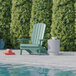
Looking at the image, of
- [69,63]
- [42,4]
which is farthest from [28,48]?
[42,4]

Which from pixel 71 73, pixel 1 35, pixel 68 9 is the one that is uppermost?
pixel 68 9

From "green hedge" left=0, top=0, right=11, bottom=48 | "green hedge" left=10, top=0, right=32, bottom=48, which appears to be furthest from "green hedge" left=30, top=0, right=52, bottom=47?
"green hedge" left=0, top=0, right=11, bottom=48

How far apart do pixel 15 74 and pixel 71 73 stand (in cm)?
152

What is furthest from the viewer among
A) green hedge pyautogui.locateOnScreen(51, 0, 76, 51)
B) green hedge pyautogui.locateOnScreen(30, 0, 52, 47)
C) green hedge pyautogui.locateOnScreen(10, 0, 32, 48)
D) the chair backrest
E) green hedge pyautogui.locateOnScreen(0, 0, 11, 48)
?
green hedge pyautogui.locateOnScreen(0, 0, 11, 48)

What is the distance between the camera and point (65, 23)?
14914mm

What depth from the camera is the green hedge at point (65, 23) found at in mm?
14812

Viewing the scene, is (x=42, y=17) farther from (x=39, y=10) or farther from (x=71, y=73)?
(x=71, y=73)

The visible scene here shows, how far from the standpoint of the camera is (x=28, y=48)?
12.1 meters

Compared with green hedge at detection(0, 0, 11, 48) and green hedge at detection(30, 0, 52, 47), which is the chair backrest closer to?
green hedge at detection(30, 0, 52, 47)

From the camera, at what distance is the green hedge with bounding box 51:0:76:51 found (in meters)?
14.8

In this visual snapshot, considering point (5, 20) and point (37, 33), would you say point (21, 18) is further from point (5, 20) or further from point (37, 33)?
point (37, 33)

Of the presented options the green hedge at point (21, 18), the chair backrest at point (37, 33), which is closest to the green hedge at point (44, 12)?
the green hedge at point (21, 18)

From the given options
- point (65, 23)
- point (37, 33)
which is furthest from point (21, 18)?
point (37, 33)

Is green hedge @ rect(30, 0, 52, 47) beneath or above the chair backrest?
above
